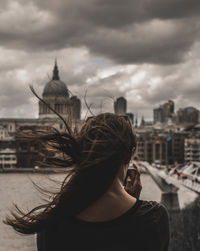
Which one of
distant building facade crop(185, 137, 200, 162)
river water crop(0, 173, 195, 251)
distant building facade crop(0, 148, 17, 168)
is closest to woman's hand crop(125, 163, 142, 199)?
river water crop(0, 173, 195, 251)

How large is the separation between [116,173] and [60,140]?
0.73ft

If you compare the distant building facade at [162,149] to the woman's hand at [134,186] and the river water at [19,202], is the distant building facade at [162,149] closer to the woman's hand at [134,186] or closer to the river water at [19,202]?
the river water at [19,202]

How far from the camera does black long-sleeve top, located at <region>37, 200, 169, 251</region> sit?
1.34 m

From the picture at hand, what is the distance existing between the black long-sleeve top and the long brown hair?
0.08 m

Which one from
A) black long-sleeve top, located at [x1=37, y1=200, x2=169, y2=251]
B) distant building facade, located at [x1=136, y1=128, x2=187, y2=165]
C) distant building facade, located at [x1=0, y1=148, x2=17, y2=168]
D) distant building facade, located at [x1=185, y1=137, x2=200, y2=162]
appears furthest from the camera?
distant building facade, located at [x1=0, y1=148, x2=17, y2=168]

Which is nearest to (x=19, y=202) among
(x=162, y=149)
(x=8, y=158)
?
(x=8, y=158)

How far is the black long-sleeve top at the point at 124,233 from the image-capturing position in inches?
52.6

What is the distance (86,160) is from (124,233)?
258 millimetres

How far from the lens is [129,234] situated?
4.40ft

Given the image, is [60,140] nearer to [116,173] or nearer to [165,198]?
[116,173]

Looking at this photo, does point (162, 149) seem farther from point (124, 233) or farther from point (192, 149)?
point (124, 233)

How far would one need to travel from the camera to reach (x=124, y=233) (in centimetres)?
134

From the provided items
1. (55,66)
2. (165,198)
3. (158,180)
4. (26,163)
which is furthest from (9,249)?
(55,66)

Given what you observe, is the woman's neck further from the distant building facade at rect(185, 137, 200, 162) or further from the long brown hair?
the distant building facade at rect(185, 137, 200, 162)
